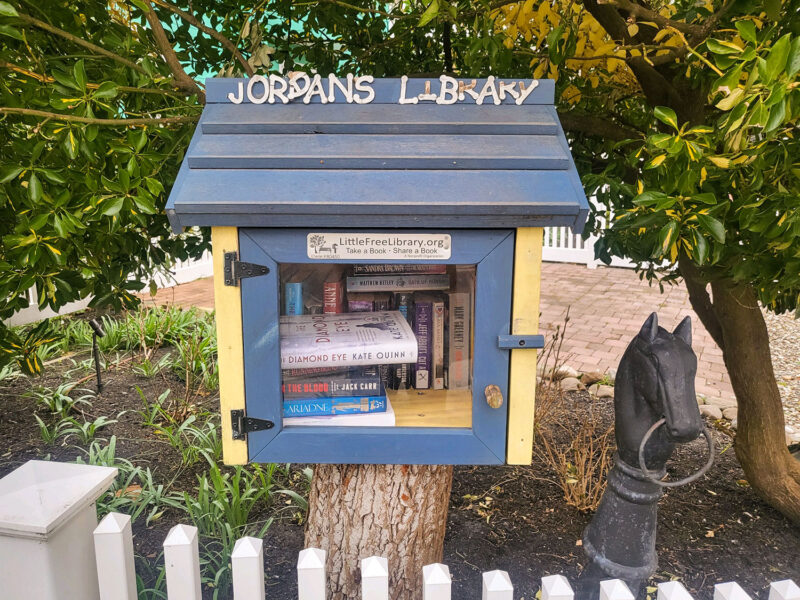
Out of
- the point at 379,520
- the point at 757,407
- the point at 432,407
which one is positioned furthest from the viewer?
the point at 757,407

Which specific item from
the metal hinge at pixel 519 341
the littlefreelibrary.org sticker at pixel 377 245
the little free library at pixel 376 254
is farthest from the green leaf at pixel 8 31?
the metal hinge at pixel 519 341

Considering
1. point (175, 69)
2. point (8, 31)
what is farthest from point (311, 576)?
point (175, 69)

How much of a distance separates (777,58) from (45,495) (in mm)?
1572

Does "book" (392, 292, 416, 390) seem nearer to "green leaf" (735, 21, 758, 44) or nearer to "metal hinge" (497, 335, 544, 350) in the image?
"metal hinge" (497, 335, 544, 350)

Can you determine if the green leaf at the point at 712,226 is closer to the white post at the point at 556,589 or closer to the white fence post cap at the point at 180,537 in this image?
the white post at the point at 556,589

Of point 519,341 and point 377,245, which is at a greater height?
Result: point 377,245

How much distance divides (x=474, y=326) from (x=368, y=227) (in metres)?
0.32

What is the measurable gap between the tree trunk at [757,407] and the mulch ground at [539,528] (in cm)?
16

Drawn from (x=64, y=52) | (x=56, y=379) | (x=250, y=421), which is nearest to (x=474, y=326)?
(x=250, y=421)

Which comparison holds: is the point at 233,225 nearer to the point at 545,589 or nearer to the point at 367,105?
the point at 367,105

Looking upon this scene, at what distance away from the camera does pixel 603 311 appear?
291 inches

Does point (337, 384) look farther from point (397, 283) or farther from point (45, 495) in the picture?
point (45, 495)

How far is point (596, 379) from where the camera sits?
461 cm

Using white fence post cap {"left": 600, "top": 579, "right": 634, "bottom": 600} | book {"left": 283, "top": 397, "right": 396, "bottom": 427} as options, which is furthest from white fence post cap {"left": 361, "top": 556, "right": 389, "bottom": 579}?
white fence post cap {"left": 600, "top": 579, "right": 634, "bottom": 600}
